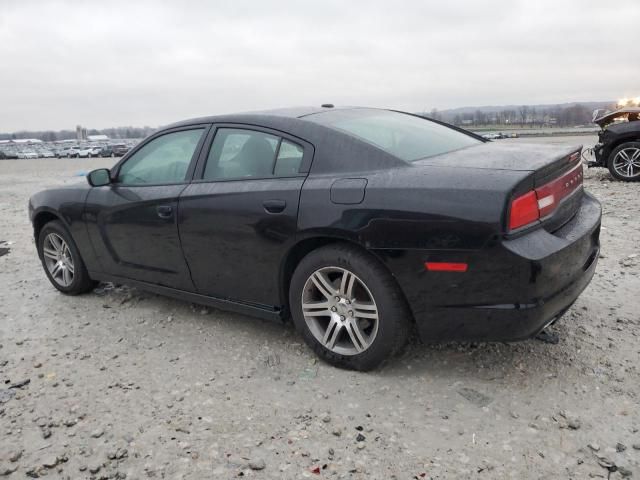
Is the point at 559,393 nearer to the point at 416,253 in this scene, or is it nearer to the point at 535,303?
the point at 535,303

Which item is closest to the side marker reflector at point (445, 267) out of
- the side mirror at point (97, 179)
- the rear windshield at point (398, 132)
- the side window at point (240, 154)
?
the rear windshield at point (398, 132)

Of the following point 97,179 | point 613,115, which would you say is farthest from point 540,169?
point 613,115

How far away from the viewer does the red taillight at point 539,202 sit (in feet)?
8.41

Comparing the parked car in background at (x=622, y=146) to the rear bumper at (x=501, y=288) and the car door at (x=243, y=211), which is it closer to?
the rear bumper at (x=501, y=288)

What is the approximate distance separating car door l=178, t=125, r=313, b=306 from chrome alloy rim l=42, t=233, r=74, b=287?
174 centimetres

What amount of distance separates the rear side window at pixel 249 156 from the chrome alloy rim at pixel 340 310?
679mm

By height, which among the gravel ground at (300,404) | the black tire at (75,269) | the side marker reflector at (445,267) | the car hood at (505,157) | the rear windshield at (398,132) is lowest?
the gravel ground at (300,404)

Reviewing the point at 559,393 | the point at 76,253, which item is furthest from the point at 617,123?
the point at 76,253

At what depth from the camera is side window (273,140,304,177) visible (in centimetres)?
324

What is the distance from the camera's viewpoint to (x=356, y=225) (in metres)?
2.87

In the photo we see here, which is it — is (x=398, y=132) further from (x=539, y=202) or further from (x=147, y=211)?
(x=147, y=211)

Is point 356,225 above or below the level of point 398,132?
below

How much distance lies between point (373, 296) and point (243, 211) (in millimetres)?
996

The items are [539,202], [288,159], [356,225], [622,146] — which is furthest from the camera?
[622,146]
